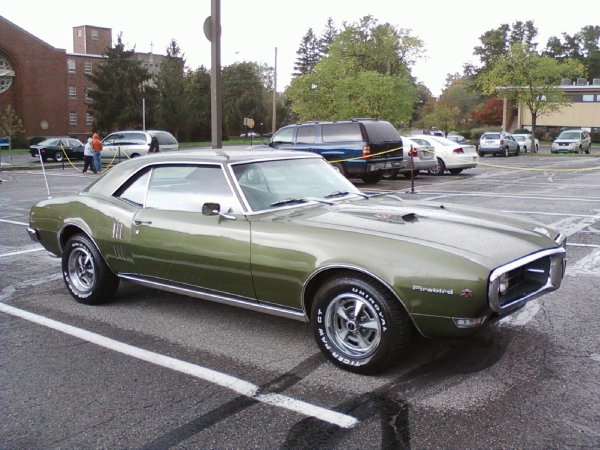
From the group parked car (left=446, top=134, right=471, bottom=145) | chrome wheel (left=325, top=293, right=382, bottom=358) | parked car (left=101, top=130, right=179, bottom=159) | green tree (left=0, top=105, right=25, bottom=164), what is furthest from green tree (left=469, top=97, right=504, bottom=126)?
chrome wheel (left=325, top=293, right=382, bottom=358)

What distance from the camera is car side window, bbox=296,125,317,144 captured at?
18281 millimetres

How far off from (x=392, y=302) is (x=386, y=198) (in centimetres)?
193

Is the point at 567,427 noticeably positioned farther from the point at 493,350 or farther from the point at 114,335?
the point at 114,335

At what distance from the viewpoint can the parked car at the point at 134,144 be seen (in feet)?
93.0

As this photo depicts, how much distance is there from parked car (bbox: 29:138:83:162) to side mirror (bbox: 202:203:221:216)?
30.9 metres

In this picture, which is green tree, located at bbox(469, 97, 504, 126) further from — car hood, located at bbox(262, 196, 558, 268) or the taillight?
car hood, located at bbox(262, 196, 558, 268)

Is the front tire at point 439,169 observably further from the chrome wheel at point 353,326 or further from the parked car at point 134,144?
the chrome wheel at point 353,326

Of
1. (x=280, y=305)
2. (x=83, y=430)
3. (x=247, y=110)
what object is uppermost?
(x=247, y=110)

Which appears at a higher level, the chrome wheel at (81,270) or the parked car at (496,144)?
the parked car at (496,144)

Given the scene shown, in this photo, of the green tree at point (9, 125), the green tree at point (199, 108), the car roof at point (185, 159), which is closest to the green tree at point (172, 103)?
the green tree at point (199, 108)

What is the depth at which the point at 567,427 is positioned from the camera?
11.1 ft

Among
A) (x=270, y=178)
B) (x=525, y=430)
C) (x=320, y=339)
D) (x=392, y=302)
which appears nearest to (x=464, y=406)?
(x=525, y=430)

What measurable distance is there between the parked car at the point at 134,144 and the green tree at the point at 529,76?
27.3m

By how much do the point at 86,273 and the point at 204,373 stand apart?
2.28m
